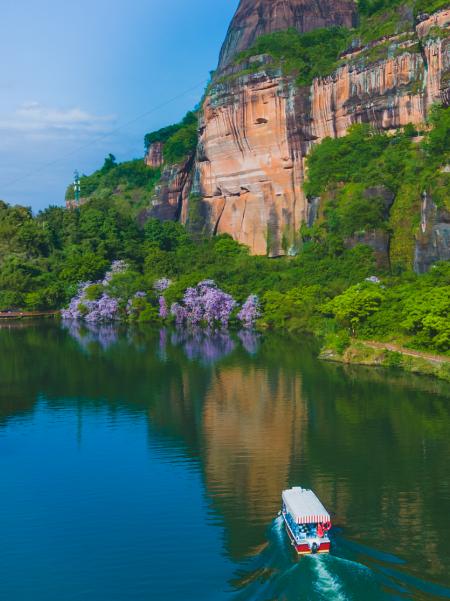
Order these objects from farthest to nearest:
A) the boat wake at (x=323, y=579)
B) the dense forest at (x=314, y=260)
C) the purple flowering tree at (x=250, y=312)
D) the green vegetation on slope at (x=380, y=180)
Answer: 1. the purple flowering tree at (x=250, y=312)
2. the green vegetation on slope at (x=380, y=180)
3. the dense forest at (x=314, y=260)
4. the boat wake at (x=323, y=579)

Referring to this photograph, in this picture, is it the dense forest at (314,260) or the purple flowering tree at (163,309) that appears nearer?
the dense forest at (314,260)

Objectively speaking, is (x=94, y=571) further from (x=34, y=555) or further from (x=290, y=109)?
(x=290, y=109)

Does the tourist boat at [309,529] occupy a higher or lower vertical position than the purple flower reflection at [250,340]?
lower

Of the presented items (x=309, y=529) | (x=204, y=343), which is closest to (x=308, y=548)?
(x=309, y=529)

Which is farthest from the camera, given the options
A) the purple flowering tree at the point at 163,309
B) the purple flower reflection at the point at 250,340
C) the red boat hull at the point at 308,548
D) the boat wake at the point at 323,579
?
the purple flowering tree at the point at 163,309

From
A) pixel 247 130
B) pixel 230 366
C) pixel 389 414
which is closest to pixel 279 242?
pixel 247 130

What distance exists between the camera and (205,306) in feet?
150

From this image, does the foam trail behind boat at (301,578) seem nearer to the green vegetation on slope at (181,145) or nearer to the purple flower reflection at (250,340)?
the purple flower reflection at (250,340)

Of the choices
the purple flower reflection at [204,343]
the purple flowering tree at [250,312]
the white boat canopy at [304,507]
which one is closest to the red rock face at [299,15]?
the purple flowering tree at [250,312]

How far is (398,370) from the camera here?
27766mm

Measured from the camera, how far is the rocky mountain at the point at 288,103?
45.7 meters

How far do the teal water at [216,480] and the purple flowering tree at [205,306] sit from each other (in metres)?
14.7

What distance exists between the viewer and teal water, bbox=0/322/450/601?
39.1 ft

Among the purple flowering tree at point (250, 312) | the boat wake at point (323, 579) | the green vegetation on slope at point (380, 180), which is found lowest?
the boat wake at point (323, 579)
